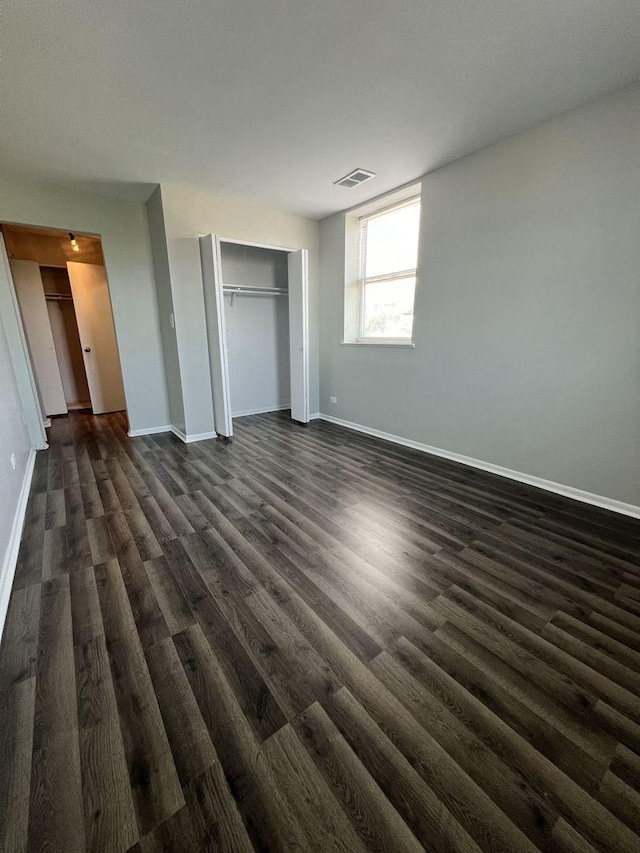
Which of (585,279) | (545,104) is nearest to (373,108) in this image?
(545,104)

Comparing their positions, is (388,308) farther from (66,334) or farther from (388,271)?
(66,334)

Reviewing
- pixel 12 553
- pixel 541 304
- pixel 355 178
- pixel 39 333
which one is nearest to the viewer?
pixel 12 553

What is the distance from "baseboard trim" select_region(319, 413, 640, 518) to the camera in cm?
242

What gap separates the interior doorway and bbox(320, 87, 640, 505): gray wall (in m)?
4.60

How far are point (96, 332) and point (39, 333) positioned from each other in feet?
2.66

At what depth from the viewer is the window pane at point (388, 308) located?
3.71m

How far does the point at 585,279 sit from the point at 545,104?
1.21 meters

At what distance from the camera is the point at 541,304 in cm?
260

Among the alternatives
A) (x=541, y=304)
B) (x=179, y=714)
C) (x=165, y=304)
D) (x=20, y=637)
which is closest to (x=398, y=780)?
(x=179, y=714)

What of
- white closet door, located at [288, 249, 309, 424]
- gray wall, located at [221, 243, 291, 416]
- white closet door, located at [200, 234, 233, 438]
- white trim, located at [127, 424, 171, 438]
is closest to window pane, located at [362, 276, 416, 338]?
white closet door, located at [288, 249, 309, 424]

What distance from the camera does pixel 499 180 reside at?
2.70m

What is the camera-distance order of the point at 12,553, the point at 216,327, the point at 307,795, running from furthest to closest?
the point at 216,327
the point at 12,553
the point at 307,795

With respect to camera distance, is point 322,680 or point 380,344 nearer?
point 322,680

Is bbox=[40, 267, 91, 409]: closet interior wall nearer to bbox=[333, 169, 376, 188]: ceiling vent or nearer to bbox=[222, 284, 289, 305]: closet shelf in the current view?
bbox=[222, 284, 289, 305]: closet shelf
